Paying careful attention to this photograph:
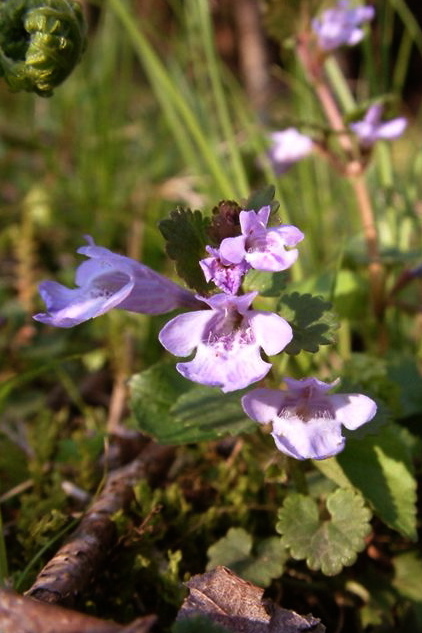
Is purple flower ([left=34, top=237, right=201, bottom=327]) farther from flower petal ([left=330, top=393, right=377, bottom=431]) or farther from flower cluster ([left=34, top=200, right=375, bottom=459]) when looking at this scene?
flower petal ([left=330, top=393, right=377, bottom=431])

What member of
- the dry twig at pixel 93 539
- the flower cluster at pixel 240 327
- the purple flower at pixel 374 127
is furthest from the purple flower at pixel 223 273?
the purple flower at pixel 374 127

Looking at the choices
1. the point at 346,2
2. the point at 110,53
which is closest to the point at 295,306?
the point at 346,2

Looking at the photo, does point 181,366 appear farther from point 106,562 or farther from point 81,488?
point 81,488

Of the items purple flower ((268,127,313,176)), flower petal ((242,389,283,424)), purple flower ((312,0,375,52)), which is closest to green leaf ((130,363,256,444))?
flower petal ((242,389,283,424))

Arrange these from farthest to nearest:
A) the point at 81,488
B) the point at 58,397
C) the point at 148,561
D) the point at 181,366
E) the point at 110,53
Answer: the point at 110,53
the point at 58,397
the point at 81,488
the point at 148,561
the point at 181,366

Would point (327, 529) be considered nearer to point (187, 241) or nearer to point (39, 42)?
point (187, 241)

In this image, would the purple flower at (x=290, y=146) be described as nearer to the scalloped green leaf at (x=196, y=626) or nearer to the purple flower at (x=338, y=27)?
the purple flower at (x=338, y=27)
